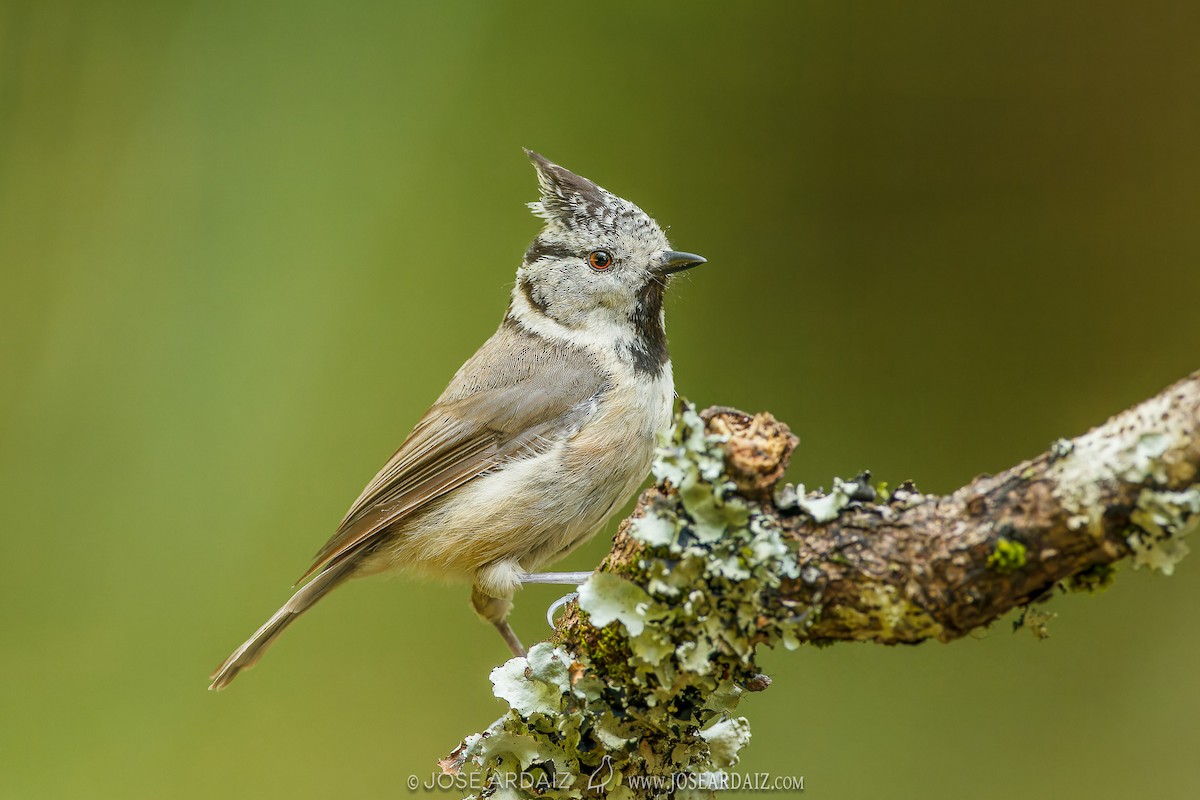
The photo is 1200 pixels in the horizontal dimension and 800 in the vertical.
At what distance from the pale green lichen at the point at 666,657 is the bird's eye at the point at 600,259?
1.42 m

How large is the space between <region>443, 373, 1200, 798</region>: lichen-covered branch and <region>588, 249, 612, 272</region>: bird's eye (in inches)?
52.7

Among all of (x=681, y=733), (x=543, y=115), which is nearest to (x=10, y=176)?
(x=543, y=115)

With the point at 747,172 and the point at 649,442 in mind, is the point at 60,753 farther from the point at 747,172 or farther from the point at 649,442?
the point at 747,172

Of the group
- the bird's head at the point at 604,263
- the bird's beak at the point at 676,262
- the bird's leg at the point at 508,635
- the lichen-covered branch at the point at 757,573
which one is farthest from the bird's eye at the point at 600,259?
the lichen-covered branch at the point at 757,573

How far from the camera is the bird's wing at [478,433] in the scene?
2.87 metres

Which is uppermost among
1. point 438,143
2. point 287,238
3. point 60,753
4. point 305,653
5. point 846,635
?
point 438,143

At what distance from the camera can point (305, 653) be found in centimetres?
379

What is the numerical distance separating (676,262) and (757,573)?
1.56m

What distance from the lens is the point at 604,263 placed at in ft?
10.3

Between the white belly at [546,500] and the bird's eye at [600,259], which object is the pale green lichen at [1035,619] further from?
the bird's eye at [600,259]

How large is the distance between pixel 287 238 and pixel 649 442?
5.53 feet

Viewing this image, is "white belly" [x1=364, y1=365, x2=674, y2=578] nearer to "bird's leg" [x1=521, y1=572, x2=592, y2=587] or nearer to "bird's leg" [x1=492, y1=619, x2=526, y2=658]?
"bird's leg" [x1=521, y1=572, x2=592, y2=587]

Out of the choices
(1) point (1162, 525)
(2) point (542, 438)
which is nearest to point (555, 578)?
(2) point (542, 438)

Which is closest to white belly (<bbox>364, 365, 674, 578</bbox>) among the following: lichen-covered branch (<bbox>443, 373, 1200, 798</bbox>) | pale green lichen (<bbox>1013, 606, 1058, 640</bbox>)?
lichen-covered branch (<bbox>443, 373, 1200, 798</bbox>)
